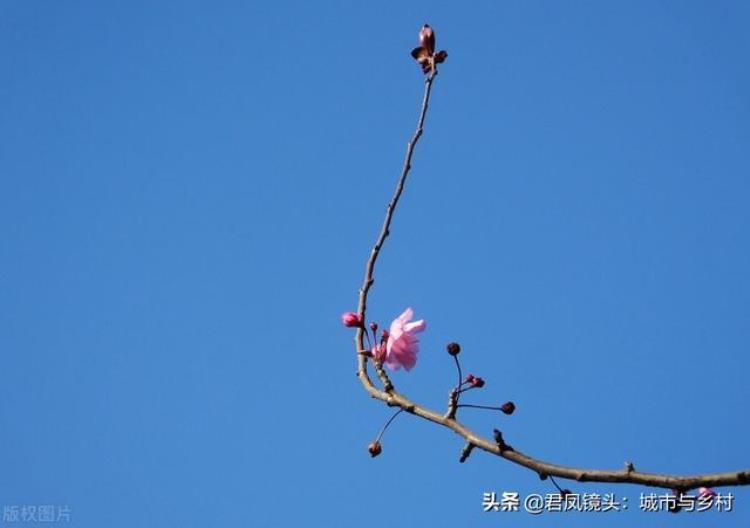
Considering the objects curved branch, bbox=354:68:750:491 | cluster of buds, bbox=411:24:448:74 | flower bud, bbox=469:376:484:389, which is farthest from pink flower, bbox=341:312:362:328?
cluster of buds, bbox=411:24:448:74

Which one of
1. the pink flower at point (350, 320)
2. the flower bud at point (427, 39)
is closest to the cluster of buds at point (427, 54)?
the flower bud at point (427, 39)

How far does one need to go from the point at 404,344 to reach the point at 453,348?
0.66 meters

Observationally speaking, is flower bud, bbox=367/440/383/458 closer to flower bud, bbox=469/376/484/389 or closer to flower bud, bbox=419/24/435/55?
flower bud, bbox=469/376/484/389

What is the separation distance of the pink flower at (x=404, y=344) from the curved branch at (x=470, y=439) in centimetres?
70

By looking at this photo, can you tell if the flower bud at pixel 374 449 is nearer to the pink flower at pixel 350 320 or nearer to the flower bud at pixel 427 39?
the pink flower at pixel 350 320

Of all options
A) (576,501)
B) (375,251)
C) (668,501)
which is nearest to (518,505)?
(576,501)

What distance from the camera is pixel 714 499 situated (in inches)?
96.3

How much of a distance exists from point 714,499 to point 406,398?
1.16m

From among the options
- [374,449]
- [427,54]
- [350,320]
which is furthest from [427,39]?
[374,449]

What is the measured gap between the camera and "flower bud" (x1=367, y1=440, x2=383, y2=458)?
2465mm

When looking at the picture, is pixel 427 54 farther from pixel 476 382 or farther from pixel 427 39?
pixel 476 382

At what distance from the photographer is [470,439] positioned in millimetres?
1920

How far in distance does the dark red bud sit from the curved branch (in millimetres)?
299

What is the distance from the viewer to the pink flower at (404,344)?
3.12 m
